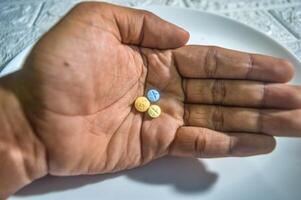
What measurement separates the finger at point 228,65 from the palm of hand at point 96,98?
2cm

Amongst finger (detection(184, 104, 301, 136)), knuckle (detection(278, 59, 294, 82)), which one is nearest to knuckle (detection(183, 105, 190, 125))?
finger (detection(184, 104, 301, 136))

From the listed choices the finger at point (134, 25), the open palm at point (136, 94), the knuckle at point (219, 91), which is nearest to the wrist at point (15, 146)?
the open palm at point (136, 94)

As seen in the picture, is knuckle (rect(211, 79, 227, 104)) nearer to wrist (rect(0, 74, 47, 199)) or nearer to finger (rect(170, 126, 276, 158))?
finger (rect(170, 126, 276, 158))

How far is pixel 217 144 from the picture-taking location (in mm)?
476

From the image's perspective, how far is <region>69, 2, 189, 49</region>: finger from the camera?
469 millimetres

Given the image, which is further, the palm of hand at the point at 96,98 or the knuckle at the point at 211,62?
the knuckle at the point at 211,62

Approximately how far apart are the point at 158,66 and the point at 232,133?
13cm

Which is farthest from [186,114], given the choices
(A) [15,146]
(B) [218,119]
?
(A) [15,146]

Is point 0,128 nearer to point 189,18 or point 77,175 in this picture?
point 77,175

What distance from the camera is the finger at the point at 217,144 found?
0.47 meters

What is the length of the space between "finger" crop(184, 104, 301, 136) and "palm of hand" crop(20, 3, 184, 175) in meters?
0.02

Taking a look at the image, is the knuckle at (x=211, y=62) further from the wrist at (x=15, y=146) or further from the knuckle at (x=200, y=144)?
the wrist at (x=15, y=146)

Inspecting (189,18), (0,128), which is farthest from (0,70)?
(189,18)

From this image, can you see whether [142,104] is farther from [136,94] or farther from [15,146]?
[15,146]
